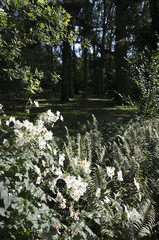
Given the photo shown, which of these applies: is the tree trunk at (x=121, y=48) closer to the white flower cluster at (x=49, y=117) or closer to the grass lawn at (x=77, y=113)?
the grass lawn at (x=77, y=113)

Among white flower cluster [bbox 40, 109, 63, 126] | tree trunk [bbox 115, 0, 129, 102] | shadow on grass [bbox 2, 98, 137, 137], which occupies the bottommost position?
shadow on grass [bbox 2, 98, 137, 137]

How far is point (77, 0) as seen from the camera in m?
15.0

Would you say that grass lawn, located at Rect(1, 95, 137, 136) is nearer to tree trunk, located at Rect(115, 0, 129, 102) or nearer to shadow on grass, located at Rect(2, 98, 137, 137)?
shadow on grass, located at Rect(2, 98, 137, 137)

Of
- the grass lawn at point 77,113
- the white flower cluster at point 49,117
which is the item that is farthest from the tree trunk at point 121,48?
the white flower cluster at point 49,117

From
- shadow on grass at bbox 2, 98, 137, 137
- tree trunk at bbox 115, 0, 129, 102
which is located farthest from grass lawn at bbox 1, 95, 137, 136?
tree trunk at bbox 115, 0, 129, 102

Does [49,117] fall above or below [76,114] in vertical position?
above

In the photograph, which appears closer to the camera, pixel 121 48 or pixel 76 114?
pixel 76 114

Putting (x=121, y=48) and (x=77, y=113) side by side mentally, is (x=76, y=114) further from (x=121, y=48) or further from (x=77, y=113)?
(x=121, y=48)

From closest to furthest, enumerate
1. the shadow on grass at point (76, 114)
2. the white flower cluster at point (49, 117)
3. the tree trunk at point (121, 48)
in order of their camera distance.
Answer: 1. the white flower cluster at point (49, 117)
2. the shadow on grass at point (76, 114)
3. the tree trunk at point (121, 48)

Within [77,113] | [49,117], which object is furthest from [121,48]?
[49,117]

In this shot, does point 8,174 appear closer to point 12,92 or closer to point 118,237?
point 118,237

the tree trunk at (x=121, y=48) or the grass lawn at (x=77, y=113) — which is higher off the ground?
the tree trunk at (x=121, y=48)

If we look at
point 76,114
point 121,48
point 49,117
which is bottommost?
point 76,114

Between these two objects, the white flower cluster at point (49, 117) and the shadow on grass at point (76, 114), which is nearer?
the white flower cluster at point (49, 117)
